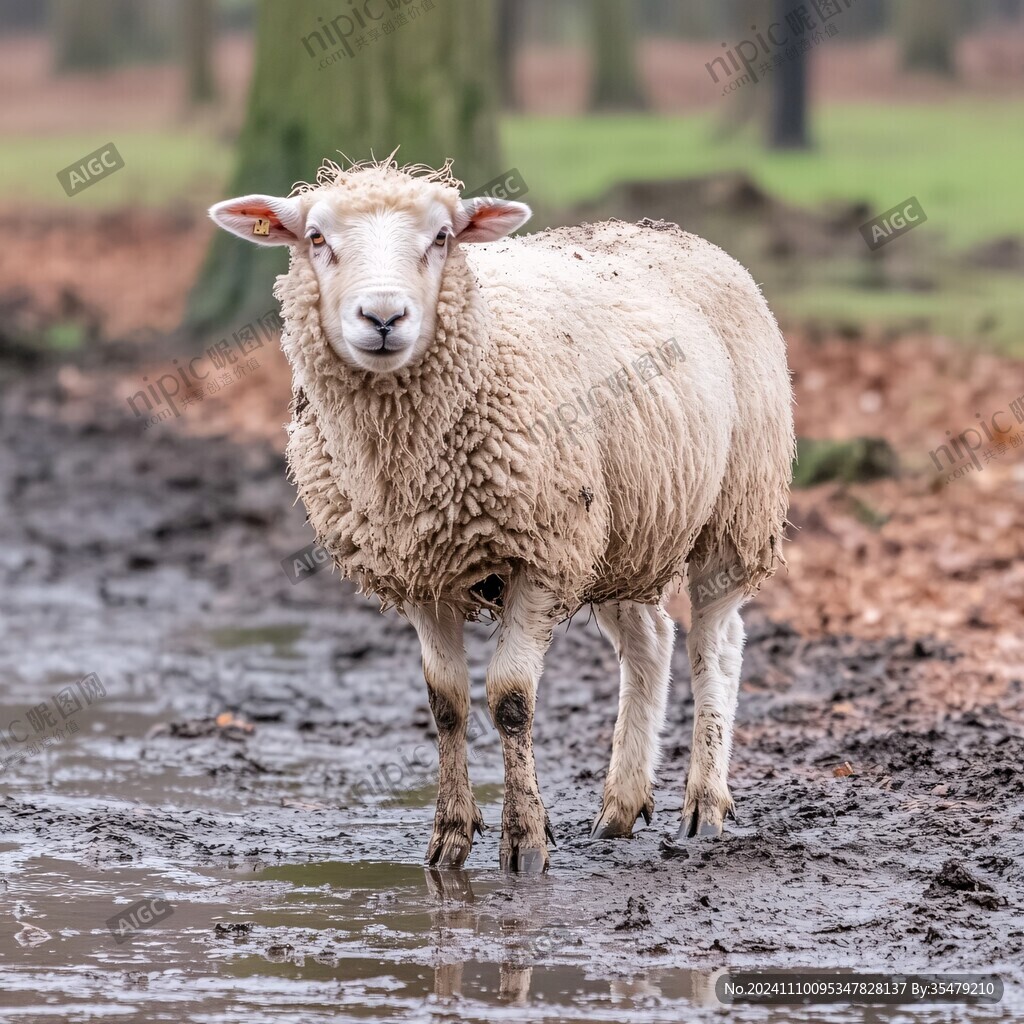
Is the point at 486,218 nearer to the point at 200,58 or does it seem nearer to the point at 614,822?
the point at 614,822

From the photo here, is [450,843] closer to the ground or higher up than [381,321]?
closer to the ground

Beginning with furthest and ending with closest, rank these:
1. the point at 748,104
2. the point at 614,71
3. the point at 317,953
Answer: the point at 614,71, the point at 748,104, the point at 317,953

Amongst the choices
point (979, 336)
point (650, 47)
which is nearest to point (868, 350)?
point (979, 336)

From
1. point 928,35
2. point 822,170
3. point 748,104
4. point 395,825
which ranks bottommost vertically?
point 395,825

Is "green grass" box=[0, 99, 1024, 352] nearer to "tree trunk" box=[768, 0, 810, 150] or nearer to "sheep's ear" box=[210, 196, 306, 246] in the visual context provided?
"tree trunk" box=[768, 0, 810, 150]

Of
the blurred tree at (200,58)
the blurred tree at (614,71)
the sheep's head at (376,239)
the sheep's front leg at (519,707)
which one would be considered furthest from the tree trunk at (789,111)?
the sheep's front leg at (519,707)

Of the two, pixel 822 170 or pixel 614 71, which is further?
pixel 614 71

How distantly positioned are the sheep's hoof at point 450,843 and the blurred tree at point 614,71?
2581cm

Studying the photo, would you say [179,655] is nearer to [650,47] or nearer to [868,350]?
[868,350]

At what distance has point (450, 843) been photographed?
20.6 ft

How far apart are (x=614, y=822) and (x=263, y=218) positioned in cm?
261

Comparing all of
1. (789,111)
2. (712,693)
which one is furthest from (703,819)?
(789,111)

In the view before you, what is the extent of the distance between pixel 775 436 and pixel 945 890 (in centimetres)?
221

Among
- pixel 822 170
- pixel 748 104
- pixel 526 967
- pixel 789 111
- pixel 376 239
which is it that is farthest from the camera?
pixel 748 104
